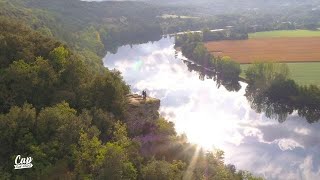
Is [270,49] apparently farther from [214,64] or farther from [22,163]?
[22,163]

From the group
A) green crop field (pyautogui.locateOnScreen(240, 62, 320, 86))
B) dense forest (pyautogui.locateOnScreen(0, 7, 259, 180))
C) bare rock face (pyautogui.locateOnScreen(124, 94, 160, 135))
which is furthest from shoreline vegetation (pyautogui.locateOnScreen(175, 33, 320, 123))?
dense forest (pyautogui.locateOnScreen(0, 7, 259, 180))

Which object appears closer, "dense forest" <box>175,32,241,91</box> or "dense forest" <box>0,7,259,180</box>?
"dense forest" <box>0,7,259,180</box>

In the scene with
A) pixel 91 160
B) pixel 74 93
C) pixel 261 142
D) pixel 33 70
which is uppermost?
pixel 33 70

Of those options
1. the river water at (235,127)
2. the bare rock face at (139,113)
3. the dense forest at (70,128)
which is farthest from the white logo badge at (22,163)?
the river water at (235,127)

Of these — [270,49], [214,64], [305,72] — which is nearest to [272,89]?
[305,72]

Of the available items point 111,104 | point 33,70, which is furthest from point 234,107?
point 33,70

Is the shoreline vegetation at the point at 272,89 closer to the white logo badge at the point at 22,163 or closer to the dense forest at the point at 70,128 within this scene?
the dense forest at the point at 70,128

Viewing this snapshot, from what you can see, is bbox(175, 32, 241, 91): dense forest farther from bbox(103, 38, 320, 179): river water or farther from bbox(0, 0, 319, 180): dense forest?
bbox(0, 0, 319, 180): dense forest

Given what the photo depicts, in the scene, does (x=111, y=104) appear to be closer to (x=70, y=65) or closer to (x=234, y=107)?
(x=70, y=65)
